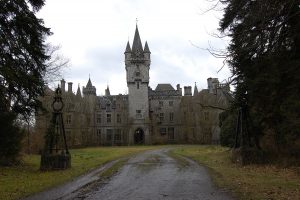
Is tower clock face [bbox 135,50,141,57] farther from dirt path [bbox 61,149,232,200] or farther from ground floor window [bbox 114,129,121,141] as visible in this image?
dirt path [bbox 61,149,232,200]

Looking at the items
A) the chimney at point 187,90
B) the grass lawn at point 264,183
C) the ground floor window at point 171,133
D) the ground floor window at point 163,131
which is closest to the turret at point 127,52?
the chimney at point 187,90

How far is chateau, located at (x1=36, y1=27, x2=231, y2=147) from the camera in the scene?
232 ft

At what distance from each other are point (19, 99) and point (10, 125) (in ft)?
7.87

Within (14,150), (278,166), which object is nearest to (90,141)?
(14,150)

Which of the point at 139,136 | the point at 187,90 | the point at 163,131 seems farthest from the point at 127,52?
the point at 163,131

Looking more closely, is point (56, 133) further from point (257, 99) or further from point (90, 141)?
point (90, 141)

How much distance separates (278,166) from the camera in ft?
61.2

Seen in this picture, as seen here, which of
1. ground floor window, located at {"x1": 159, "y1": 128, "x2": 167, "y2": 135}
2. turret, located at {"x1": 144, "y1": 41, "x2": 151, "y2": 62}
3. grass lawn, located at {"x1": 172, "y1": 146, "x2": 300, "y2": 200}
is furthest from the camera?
ground floor window, located at {"x1": 159, "y1": 128, "x2": 167, "y2": 135}

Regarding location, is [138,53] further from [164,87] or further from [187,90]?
[187,90]

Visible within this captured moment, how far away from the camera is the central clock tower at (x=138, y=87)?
76.7 m

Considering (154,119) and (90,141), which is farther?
(154,119)

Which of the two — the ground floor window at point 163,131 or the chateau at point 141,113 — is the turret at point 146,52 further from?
the ground floor window at point 163,131

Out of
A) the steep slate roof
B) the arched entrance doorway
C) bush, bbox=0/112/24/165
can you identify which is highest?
the steep slate roof

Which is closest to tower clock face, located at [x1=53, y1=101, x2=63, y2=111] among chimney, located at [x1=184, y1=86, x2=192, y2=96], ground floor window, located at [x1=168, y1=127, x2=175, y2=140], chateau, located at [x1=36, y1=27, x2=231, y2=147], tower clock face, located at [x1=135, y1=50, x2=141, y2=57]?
chateau, located at [x1=36, y1=27, x2=231, y2=147]
